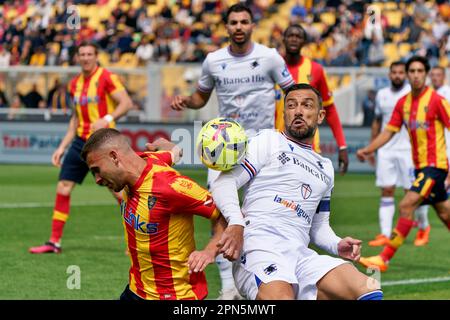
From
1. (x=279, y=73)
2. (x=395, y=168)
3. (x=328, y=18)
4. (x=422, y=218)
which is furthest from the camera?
(x=328, y=18)

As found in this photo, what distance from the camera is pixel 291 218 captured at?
20.4ft

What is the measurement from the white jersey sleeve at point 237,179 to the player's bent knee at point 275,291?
44 cm

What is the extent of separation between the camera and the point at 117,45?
31719mm

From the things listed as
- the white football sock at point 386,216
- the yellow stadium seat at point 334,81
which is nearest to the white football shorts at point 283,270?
the white football sock at point 386,216

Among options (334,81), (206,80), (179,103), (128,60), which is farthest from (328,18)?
(179,103)

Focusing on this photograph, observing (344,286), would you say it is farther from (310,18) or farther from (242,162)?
(310,18)

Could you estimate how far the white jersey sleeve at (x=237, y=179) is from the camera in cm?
574

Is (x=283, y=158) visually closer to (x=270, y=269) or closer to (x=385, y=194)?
(x=270, y=269)

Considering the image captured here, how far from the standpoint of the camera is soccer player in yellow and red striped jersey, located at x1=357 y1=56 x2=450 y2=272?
10867 mm

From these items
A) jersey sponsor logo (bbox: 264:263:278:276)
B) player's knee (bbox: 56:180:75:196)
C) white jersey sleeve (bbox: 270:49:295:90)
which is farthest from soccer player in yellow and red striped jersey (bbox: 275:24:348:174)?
jersey sponsor logo (bbox: 264:263:278:276)

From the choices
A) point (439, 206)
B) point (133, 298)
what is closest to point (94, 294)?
point (133, 298)

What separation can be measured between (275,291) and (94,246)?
648cm

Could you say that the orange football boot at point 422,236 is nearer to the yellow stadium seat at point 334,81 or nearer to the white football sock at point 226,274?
the white football sock at point 226,274

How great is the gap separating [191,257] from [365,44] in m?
22.1
